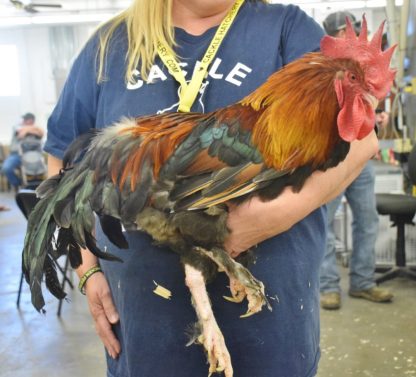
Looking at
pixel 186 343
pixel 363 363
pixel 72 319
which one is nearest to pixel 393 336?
pixel 363 363

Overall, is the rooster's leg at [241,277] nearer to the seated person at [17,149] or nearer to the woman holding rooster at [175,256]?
the woman holding rooster at [175,256]

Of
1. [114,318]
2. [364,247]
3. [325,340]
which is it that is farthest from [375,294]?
[114,318]

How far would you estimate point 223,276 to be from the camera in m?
1.14

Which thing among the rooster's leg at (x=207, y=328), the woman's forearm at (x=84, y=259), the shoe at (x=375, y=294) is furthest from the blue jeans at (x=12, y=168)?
the rooster's leg at (x=207, y=328)

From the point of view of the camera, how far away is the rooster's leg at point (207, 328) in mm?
1026

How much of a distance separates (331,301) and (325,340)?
0.52m

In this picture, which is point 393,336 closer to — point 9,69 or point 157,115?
point 157,115

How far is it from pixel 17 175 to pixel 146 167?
1037cm

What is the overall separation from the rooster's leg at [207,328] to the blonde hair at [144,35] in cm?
50

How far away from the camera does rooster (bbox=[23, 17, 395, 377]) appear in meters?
0.99

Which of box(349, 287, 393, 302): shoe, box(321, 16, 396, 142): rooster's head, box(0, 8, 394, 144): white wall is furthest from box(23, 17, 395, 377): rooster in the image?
box(0, 8, 394, 144): white wall

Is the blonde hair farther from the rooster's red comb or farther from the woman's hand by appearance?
the woman's hand

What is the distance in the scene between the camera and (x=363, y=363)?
324cm

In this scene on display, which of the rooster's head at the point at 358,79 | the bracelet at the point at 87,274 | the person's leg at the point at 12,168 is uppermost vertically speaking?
the rooster's head at the point at 358,79
